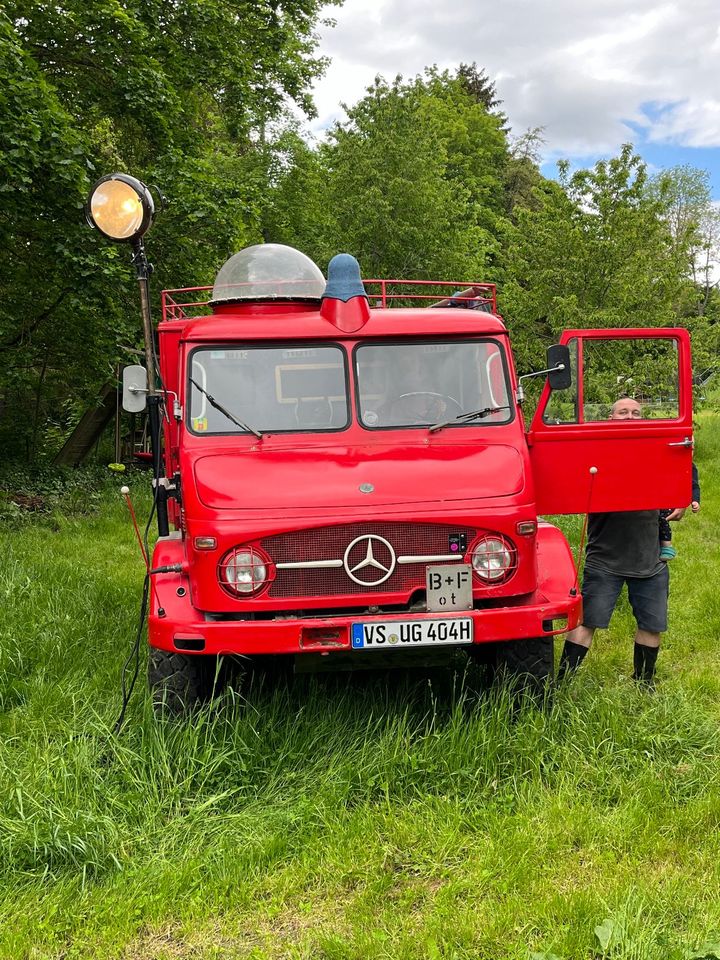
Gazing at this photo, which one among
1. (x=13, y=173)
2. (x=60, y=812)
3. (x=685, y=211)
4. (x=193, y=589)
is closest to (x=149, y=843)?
(x=60, y=812)

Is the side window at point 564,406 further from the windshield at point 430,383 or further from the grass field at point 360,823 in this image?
the grass field at point 360,823

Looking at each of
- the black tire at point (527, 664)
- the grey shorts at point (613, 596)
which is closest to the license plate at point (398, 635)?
the black tire at point (527, 664)

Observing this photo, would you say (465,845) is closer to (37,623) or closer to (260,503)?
(260,503)

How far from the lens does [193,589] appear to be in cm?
450

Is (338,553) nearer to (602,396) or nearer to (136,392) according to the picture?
(136,392)

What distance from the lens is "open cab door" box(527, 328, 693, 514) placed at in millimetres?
4914

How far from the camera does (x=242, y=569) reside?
434cm

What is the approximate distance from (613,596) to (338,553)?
6.25 ft

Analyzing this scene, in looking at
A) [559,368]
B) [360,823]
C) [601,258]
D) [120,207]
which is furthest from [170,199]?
[360,823]

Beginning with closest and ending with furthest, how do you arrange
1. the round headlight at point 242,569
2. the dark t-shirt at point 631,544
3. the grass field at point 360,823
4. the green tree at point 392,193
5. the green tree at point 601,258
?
the grass field at point 360,823
the round headlight at point 242,569
the dark t-shirt at point 631,544
the green tree at point 601,258
the green tree at point 392,193

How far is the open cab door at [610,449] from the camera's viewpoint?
16.1 ft

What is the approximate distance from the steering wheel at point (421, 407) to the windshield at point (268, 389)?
10.4 inches

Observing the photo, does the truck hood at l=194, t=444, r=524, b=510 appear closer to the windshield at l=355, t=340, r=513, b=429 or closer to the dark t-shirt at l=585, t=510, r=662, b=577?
the windshield at l=355, t=340, r=513, b=429

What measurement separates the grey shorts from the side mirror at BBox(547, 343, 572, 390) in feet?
3.79
